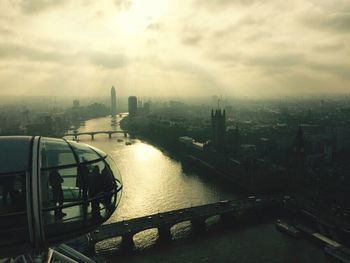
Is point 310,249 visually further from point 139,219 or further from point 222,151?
point 222,151

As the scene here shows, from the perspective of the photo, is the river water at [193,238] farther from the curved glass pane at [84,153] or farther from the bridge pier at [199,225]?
the curved glass pane at [84,153]

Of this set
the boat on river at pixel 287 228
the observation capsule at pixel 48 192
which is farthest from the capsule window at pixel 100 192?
the boat on river at pixel 287 228

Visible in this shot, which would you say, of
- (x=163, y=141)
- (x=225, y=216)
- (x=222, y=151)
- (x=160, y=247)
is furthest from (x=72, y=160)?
(x=163, y=141)

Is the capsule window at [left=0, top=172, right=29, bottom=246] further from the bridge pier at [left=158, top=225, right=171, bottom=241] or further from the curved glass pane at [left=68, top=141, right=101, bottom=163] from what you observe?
the bridge pier at [left=158, top=225, right=171, bottom=241]

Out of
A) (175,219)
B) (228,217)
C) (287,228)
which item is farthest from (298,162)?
(175,219)

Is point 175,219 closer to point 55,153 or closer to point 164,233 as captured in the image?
point 164,233

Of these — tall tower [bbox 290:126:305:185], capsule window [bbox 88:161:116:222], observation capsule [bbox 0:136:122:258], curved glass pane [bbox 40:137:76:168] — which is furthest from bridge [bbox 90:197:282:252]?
curved glass pane [bbox 40:137:76:168]
